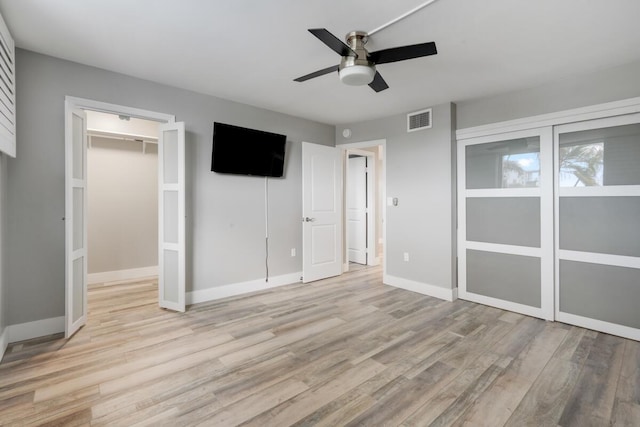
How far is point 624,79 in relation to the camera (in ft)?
9.26

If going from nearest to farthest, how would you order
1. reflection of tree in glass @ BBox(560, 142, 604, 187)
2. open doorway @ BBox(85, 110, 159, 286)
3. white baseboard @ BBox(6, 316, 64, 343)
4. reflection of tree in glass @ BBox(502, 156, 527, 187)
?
white baseboard @ BBox(6, 316, 64, 343) < reflection of tree in glass @ BBox(560, 142, 604, 187) < reflection of tree in glass @ BBox(502, 156, 527, 187) < open doorway @ BBox(85, 110, 159, 286)

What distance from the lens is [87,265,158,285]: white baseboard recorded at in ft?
14.8

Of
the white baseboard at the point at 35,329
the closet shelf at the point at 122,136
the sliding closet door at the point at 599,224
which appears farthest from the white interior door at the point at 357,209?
the white baseboard at the point at 35,329

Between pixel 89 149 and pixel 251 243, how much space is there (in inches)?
113

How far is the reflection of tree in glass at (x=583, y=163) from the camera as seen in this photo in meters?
2.97

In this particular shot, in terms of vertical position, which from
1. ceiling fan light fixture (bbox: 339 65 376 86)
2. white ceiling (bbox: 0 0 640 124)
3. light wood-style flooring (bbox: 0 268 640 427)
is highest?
white ceiling (bbox: 0 0 640 124)

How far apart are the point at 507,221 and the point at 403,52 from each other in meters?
2.56

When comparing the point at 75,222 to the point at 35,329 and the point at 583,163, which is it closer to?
the point at 35,329

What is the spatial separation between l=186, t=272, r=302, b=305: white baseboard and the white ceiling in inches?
98.7

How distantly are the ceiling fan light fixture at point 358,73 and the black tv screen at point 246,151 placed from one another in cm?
205

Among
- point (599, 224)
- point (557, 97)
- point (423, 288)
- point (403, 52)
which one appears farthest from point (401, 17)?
point (423, 288)

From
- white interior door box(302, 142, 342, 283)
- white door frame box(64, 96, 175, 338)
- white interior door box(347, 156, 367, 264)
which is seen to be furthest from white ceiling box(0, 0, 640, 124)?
white interior door box(347, 156, 367, 264)

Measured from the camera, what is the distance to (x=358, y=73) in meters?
2.24

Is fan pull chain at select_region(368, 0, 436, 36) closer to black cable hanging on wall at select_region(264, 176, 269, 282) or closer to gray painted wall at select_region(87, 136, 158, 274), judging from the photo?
black cable hanging on wall at select_region(264, 176, 269, 282)
